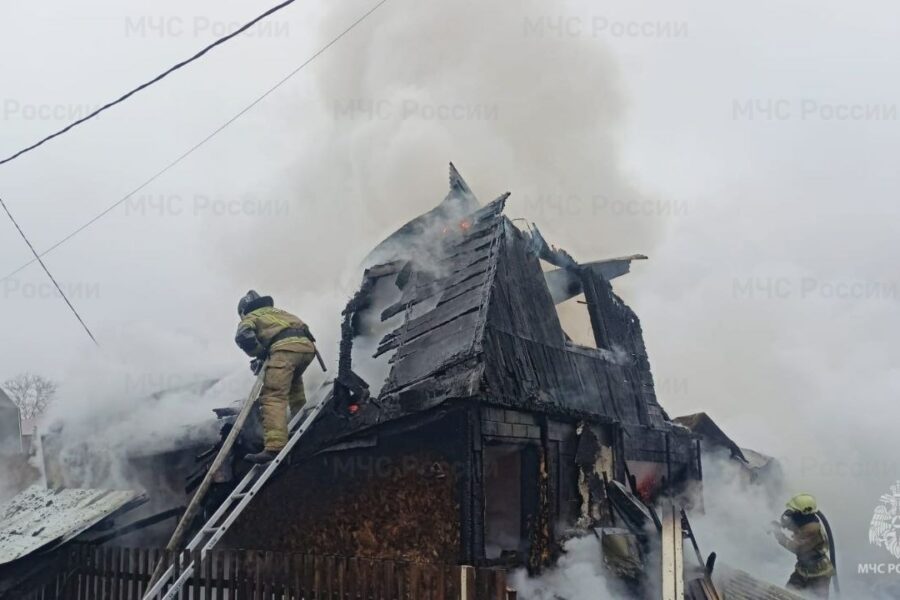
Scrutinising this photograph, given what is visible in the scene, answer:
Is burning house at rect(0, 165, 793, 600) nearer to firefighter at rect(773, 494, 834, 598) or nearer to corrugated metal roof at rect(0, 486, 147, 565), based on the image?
corrugated metal roof at rect(0, 486, 147, 565)

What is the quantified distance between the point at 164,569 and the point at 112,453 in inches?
135

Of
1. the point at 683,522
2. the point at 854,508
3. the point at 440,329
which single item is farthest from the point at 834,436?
the point at 440,329

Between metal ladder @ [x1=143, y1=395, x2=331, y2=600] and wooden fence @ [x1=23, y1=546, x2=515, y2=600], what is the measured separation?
0.38ft

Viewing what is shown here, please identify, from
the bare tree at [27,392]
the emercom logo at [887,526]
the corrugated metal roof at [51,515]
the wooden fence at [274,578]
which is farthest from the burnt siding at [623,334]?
the bare tree at [27,392]

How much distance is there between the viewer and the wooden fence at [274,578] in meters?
5.68

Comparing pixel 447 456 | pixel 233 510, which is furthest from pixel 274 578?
pixel 447 456

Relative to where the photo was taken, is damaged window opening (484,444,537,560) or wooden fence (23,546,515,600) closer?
wooden fence (23,546,515,600)

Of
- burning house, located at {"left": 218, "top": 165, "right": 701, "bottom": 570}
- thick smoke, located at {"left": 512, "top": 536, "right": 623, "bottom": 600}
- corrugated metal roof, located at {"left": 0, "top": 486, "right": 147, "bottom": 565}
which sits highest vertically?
burning house, located at {"left": 218, "top": 165, "right": 701, "bottom": 570}

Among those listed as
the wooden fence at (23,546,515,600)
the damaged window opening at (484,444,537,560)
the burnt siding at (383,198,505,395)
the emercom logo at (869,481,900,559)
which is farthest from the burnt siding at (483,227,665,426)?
the emercom logo at (869,481,900,559)

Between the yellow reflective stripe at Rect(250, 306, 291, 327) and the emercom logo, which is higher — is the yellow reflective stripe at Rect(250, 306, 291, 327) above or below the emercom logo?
above

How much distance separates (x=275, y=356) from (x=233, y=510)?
1.59m

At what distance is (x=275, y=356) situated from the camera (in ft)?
26.8

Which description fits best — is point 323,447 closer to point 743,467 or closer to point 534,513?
point 534,513

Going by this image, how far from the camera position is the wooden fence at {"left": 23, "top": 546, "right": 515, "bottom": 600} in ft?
18.6
